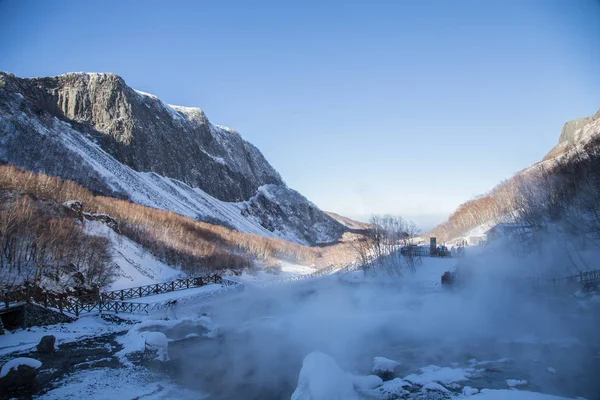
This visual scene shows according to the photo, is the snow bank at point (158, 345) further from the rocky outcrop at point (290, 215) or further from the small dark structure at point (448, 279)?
the rocky outcrop at point (290, 215)

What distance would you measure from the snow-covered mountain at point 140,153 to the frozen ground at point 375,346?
142 feet

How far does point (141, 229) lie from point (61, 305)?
84.8ft

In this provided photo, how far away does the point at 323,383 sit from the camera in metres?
10.8

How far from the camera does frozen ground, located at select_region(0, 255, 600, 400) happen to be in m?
11.6

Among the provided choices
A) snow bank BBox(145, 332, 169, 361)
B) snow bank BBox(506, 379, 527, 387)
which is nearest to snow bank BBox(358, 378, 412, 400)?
snow bank BBox(506, 379, 527, 387)

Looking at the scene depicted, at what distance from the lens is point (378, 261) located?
40.1 meters

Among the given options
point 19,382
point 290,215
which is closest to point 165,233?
point 19,382

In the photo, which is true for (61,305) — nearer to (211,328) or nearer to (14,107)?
(211,328)

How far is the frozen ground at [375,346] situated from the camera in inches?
457

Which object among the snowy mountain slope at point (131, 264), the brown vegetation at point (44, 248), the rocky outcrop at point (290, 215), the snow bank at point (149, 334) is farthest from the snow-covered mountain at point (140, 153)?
the snow bank at point (149, 334)

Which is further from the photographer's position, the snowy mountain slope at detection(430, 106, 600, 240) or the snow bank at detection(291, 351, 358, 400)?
the snowy mountain slope at detection(430, 106, 600, 240)

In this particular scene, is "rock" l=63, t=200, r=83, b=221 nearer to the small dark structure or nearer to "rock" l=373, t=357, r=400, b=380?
"rock" l=373, t=357, r=400, b=380

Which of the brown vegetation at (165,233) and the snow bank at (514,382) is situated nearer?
the snow bank at (514,382)

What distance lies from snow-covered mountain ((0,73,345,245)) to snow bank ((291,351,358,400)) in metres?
56.3
